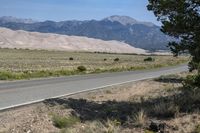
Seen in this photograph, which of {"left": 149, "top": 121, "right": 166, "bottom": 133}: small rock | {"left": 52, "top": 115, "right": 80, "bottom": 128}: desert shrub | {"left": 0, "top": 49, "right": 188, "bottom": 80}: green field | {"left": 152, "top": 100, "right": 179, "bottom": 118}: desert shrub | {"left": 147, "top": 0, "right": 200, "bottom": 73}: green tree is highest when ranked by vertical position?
{"left": 147, "top": 0, "right": 200, "bottom": 73}: green tree

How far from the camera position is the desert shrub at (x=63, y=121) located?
38.7 ft

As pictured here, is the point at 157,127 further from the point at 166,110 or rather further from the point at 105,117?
the point at 105,117

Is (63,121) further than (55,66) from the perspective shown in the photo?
No

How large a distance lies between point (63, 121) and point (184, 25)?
16.9 feet

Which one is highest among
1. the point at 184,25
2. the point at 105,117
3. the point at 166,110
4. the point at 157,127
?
the point at 184,25

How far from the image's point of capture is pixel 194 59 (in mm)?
14078

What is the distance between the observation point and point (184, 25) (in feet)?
47.2

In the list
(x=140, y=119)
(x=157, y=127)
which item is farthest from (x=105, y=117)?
(x=157, y=127)

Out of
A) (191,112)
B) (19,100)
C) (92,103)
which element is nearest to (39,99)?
(19,100)

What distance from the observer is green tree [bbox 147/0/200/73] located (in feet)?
46.3

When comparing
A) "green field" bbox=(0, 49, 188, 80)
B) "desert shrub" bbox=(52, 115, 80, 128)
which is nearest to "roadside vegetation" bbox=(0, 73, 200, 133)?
"desert shrub" bbox=(52, 115, 80, 128)

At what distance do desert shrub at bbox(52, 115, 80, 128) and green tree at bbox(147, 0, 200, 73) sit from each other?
419 cm

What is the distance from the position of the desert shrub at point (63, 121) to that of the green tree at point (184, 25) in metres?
4.19

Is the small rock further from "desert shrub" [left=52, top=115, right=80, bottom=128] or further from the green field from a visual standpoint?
the green field
